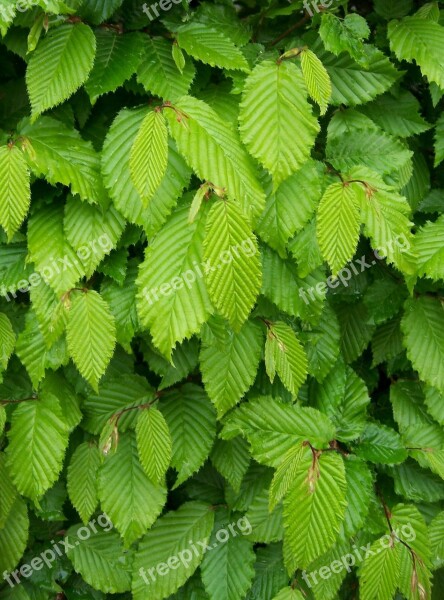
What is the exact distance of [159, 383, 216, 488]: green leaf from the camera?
4.35 feet

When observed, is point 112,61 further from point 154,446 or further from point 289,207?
point 154,446

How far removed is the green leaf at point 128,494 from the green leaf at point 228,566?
0.74 feet

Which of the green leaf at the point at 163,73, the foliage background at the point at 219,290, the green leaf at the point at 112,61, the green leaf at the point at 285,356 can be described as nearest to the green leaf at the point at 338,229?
the foliage background at the point at 219,290

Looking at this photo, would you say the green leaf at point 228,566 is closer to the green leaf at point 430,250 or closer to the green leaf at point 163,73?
the green leaf at point 430,250

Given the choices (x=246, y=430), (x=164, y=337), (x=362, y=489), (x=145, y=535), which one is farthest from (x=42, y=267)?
(x=362, y=489)

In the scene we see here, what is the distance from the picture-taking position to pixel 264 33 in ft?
4.42

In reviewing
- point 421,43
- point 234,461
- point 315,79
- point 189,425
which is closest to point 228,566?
point 234,461

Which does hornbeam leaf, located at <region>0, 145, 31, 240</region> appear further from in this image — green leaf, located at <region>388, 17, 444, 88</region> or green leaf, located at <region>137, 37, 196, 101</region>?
green leaf, located at <region>388, 17, 444, 88</region>

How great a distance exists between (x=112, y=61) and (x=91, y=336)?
0.55m

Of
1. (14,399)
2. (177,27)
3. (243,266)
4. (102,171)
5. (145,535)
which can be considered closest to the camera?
(243,266)

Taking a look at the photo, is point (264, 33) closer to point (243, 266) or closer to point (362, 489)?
point (243, 266)

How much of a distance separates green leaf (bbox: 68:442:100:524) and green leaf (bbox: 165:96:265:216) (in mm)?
717

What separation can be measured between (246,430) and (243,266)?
1.54 ft
